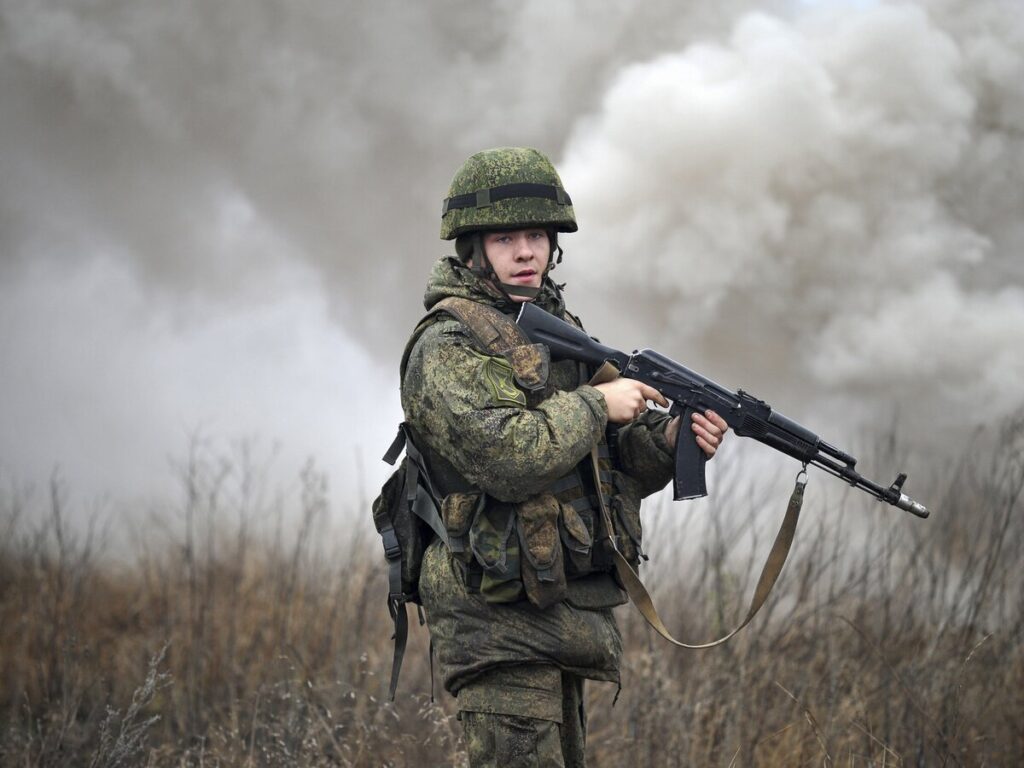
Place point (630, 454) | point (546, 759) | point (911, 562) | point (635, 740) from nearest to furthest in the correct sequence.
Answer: point (546, 759), point (630, 454), point (635, 740), point (911, 562)

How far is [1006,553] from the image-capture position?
5.79m

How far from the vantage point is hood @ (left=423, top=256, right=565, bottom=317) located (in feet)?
11.1

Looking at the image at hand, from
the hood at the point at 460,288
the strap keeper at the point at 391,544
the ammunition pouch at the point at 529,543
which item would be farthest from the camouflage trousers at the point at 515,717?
the hood at the point at 460,288

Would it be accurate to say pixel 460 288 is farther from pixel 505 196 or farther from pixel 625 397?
pixel 625 397

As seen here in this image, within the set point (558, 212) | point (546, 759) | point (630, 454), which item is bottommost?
point (546, 759)

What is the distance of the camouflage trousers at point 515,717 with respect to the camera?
3098 millimetres

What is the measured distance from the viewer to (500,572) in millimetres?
3072

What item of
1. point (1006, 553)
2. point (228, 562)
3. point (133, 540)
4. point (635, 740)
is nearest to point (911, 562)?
point (1006, 553)

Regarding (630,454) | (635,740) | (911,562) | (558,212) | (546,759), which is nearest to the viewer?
(546,759)

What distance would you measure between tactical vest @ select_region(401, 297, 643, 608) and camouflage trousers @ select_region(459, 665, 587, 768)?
0.84 ft

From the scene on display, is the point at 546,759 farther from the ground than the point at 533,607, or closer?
closer

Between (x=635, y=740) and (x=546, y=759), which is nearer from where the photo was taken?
(x=546, y=759)

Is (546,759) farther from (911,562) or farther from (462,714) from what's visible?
(911,562)

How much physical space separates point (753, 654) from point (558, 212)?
10.7ft
